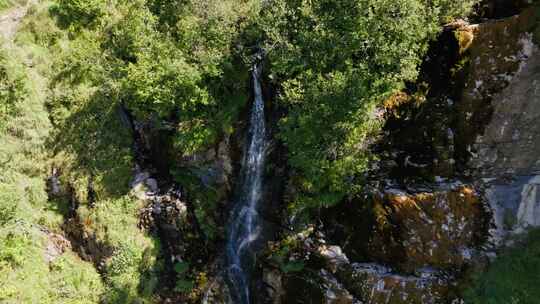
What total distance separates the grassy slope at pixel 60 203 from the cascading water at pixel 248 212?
3188 millimetres

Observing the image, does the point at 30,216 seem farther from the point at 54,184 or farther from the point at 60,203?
the point at 54,184

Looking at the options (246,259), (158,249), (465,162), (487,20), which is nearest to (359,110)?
(465,162)

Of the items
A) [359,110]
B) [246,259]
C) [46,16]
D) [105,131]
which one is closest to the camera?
[359,110]

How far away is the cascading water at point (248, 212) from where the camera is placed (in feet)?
52.8

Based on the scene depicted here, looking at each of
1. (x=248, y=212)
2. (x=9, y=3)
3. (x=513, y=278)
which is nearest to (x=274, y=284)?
(x=248, y=212)

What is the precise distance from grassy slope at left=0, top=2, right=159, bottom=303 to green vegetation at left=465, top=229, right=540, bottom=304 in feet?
38.3

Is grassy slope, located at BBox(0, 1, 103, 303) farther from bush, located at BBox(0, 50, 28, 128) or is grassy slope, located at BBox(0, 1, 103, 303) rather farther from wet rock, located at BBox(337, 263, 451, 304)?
wet rock, located at BBox(337, 263, 451, 304)

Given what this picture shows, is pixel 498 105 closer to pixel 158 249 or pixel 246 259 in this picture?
pixel 246 259

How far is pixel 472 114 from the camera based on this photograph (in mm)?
12953

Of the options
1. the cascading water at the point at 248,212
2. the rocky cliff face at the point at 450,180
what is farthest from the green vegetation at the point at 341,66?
the cascading water at the point at 248,212

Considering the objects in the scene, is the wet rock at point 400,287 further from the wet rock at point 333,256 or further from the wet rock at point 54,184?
the wet rock at point 54,184

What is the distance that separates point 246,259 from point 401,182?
6831 mm

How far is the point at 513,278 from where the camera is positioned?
488 inches

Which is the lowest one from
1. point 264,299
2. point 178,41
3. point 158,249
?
point 264,299
